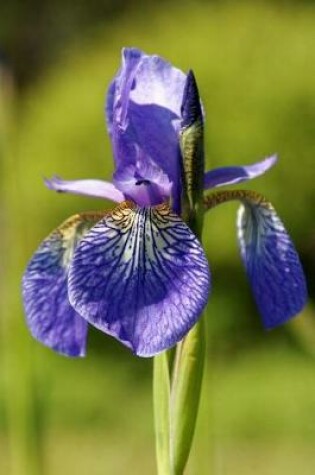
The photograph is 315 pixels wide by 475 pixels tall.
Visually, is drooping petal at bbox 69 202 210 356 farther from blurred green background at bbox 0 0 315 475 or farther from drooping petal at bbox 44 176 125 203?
blurred green background at bbox 0 0 315 475

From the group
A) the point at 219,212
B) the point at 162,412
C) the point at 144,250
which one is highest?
the point at 144,250

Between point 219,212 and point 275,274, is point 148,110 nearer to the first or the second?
point 275,274

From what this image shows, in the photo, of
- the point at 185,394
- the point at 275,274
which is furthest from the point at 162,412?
the point at 275,274

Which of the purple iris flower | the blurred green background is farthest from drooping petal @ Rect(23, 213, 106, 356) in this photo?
the blurred green background

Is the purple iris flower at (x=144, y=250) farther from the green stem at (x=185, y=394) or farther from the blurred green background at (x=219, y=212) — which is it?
the blurred green background at (x=219, y=212)

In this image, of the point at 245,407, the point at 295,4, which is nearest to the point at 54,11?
the point at 295,4

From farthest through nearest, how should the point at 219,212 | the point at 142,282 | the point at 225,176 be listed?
the point at 219,212, the point at 225,176, the point at 142,282
